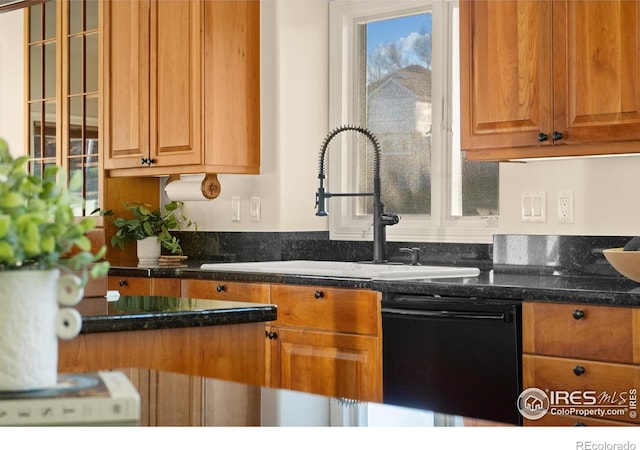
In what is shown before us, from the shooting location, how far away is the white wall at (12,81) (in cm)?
584

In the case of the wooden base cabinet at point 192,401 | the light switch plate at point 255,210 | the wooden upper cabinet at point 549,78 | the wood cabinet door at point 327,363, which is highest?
the wooden upper cabinet at point 549,78

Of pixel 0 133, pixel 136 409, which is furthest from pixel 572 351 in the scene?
pixel 0 133

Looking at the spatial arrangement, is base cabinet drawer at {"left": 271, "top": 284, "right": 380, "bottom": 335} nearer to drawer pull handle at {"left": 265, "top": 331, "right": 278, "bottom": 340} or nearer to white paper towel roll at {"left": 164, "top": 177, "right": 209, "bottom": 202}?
drawer pull handle at {"left": 265, "top": 331, "right": 278, "bottom": 340}

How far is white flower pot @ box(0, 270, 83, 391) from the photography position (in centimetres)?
134

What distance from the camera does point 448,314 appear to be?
132 inches

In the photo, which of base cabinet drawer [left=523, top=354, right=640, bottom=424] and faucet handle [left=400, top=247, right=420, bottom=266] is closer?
base cabinet drawer [left=523, top=354, right=640, bottom=424]

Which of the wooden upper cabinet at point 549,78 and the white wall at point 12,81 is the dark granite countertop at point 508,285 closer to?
the wooden upper cabinet at point 549,78

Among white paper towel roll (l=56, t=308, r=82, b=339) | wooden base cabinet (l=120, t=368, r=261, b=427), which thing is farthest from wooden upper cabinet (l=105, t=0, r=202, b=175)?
white paper towel roll (l=56, t=308, r=82, b=339)

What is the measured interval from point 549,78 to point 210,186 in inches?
76.2

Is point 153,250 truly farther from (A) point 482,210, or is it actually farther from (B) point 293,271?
(A) point 482,210

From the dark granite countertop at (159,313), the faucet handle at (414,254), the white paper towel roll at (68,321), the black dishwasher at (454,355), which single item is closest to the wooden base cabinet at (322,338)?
the black dishwasher at (454,355)

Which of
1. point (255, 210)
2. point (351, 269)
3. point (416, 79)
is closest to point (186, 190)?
point (255, 210)

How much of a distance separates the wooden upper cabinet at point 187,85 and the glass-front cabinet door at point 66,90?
353 mm

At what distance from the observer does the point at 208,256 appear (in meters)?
5.08
